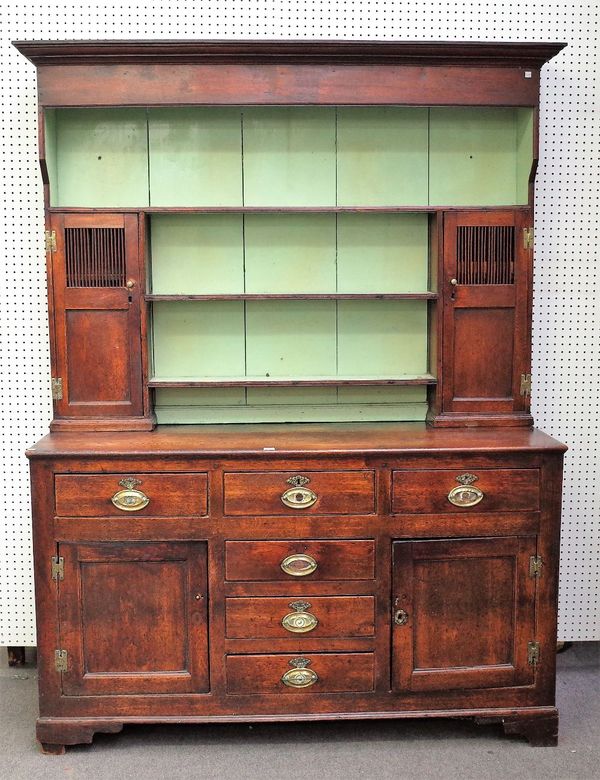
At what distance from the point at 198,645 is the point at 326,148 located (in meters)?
2.13

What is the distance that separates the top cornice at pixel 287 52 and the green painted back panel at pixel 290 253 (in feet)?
2.17

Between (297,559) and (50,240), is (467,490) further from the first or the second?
(50,240)

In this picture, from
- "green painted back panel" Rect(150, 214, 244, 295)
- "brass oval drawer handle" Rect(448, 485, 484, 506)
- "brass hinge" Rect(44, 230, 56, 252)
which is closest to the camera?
"brass oval drawer handle" Rect(448, 485, 484, 506)

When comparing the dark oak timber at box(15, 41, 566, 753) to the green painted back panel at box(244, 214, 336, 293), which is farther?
the green painted back panel at box(244, 214, 336, 293)

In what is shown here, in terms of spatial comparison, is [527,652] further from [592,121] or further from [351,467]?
[592,121]

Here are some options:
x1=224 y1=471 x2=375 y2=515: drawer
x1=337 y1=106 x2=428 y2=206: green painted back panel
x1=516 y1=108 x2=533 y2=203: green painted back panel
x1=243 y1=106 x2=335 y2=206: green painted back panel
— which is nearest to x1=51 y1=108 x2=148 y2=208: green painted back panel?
x1=243 y1=106 x2=335 y2=206: green painted back panel

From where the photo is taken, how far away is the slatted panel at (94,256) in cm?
347

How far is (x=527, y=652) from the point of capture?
3273 mm

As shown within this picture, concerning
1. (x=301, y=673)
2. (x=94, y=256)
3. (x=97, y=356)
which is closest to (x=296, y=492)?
(x=301, y=673)

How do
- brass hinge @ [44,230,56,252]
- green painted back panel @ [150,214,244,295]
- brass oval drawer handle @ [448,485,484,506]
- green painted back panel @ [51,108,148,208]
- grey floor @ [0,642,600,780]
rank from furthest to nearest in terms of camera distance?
1. green painted back panel @ [150,214,244,295]
2. green painted back panel @ [51,108,148,208]
3. brass hinge @ [44,230,56,252]
4. brass oval drawer handle @ [448,485,484,506]
5. grey floor @ [0,642,600,780]

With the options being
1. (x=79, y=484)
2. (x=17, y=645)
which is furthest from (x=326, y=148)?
(x=17, y=645)

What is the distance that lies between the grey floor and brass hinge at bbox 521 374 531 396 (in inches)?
53.2

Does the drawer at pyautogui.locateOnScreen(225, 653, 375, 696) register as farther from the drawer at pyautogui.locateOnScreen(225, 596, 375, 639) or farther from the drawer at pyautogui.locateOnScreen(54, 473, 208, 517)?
the drawer at pyautogui.locateOnScreen(54, 473, 208, 517)

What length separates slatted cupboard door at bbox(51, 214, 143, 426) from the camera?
3469 mm
